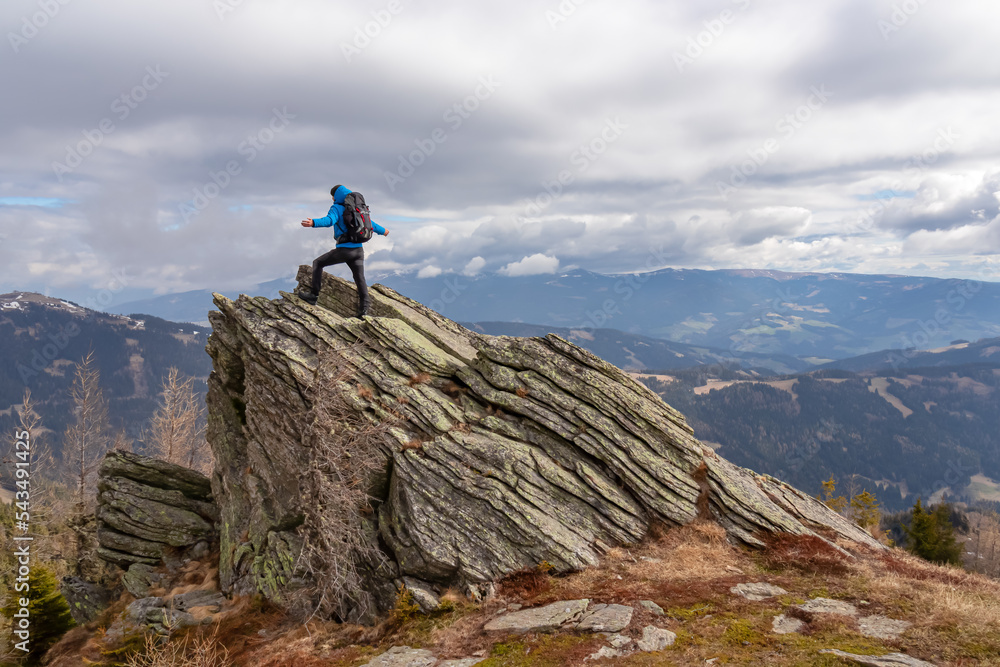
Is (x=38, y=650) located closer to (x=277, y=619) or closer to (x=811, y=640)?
(x=277, y=619)

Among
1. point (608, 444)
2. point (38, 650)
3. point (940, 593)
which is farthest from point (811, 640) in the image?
point (38, 650)

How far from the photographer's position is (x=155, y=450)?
7519 centimetres

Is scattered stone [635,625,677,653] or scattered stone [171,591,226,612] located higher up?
scattered stone [635,625,677,653]

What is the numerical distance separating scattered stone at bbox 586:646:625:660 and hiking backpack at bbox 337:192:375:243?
19985 millimetres

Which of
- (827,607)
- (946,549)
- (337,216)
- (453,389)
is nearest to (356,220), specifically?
(337,216)

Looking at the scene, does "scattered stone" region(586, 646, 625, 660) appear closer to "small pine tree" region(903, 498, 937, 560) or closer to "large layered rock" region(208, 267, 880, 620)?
"large layered rock" region(208, 267, 880, 620)

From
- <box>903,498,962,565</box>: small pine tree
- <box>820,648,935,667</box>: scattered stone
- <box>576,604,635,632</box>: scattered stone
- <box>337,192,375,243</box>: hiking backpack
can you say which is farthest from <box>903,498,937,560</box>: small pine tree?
<box>337,192,375,243</box>: hiking backpack

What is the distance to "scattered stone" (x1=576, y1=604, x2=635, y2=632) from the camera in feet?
51.1

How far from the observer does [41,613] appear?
25953mm

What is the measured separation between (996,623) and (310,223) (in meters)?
28.2

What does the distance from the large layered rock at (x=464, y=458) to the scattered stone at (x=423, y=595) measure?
477 mm

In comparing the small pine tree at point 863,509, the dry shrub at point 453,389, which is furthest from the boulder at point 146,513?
the small pine tree at point 863,509

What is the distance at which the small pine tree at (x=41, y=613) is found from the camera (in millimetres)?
25484

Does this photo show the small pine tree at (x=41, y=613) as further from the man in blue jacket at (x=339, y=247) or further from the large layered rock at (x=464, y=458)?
the man in blue jacket at (x=339, y=247)
